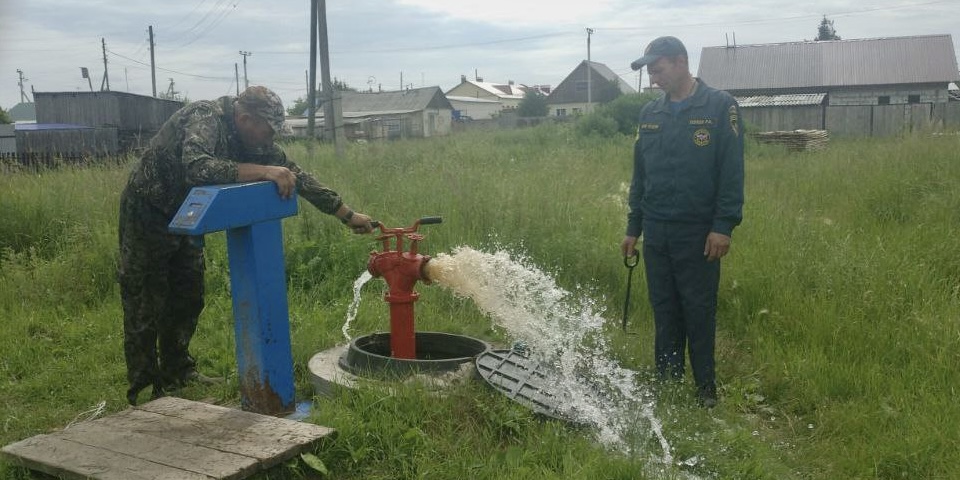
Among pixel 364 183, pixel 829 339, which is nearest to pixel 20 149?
pixel 364 183

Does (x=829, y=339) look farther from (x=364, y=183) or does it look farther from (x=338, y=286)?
(x=364, y=183)

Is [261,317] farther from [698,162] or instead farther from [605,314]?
[605,314]

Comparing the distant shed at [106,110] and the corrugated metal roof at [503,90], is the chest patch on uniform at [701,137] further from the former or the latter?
the corrugated metal roof at [503,90]

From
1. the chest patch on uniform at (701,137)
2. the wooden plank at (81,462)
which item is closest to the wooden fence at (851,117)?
the chest patch on uniform at (701,137)

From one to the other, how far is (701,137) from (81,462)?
120 inches

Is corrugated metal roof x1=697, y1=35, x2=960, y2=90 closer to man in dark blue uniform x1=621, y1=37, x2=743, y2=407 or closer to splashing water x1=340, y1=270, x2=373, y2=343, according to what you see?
splashing water x1=340, y1=270, x2=373, y2=343

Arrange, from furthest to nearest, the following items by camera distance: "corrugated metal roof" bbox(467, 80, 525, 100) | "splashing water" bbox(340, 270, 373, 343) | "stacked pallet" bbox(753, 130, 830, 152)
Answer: "corrugated metal roof" bbox(467, 80, 525, 100)
"stacked pallet" bbox(753, 130, 830, 152)
"splashing water" bbox(340, 270, 373, 343)

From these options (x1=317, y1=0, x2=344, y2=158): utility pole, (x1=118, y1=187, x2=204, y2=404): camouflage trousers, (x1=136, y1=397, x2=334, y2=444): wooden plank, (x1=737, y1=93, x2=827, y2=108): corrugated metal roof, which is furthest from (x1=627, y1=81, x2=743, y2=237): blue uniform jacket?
(x1=737, y1=93, x2=827, y2=108): corrugated metal roof

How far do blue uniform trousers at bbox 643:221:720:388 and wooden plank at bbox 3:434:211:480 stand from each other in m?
2.39

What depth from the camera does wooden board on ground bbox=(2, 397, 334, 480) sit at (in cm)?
280

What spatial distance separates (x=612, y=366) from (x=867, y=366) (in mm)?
1356

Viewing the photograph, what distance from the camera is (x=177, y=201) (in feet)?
12.6

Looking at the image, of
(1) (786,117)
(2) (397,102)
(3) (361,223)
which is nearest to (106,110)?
(1) (786,117)

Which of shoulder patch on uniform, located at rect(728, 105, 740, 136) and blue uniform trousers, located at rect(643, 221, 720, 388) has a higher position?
shoulder patch on uniform, located at rect(728, 105, 740, 136)
